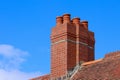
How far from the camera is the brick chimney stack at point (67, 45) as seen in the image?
27000mm

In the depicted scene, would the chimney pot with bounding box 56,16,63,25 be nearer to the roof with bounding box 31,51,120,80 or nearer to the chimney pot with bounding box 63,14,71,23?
the chimney pot with bounding box 63,14,71,23

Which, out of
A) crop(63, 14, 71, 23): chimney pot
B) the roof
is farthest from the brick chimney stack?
the roof

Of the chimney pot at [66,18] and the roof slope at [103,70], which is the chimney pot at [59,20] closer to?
the chimney pot at [66,18]

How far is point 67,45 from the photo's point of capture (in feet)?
88.7

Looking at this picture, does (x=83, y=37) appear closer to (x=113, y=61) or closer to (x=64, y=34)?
(x=64, y=34)

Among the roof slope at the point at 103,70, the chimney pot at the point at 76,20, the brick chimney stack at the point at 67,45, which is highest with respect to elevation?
the chimney pot at the point at 76,20

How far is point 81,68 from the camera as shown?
87.5ft

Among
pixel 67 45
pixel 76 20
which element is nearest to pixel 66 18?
pixel 76 20

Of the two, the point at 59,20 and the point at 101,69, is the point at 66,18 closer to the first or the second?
the point at 59,20

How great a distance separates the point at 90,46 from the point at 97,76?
4261 mm

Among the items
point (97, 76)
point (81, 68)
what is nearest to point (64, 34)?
point (81, 68)

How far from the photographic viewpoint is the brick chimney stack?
2700 centimetres

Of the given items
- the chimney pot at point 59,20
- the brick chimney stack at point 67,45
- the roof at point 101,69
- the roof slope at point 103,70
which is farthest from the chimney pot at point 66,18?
the roof slope at point 103,70

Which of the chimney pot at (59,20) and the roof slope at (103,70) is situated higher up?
the chimney pot at (59,20)
